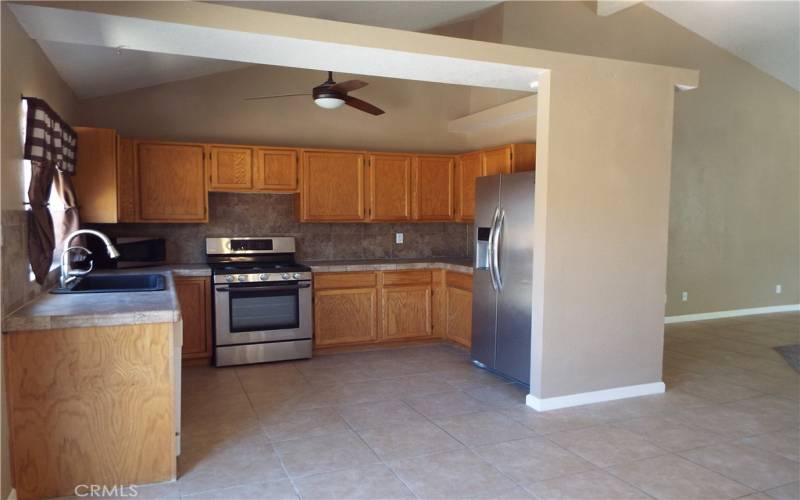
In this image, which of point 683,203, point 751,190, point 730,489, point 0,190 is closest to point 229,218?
point 0,190

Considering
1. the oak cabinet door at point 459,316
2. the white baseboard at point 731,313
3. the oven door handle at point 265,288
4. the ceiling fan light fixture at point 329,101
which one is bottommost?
the white baseboard at point 731,313

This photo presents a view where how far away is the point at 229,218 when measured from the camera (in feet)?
18.1

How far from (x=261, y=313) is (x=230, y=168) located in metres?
1.38

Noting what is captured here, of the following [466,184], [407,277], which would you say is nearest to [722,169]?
[466,184]

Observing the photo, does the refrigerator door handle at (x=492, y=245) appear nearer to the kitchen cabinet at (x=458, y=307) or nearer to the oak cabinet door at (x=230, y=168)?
the kitchen cabinet at (x=458, y=307)

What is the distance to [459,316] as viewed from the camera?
Answer: 17.9ft

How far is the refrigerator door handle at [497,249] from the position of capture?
14.4ft

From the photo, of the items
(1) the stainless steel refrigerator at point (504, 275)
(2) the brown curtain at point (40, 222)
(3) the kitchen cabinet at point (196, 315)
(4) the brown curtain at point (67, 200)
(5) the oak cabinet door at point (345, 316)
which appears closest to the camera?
(2) the brown curtain at point (40, 222)

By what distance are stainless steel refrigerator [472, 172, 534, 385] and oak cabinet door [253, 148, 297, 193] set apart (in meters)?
1.85

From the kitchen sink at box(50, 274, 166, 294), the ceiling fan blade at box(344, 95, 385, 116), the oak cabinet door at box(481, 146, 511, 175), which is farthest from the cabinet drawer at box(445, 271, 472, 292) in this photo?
the kitchen sink at box(50, 274, 166, 294)

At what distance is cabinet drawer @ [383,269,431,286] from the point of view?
551 cm

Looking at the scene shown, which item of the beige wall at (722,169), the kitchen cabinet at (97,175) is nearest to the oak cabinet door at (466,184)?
the beige wall at (722,169)

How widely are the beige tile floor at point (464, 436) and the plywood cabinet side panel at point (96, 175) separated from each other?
4.85 ft

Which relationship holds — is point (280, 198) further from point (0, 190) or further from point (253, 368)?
point (0, 190)
